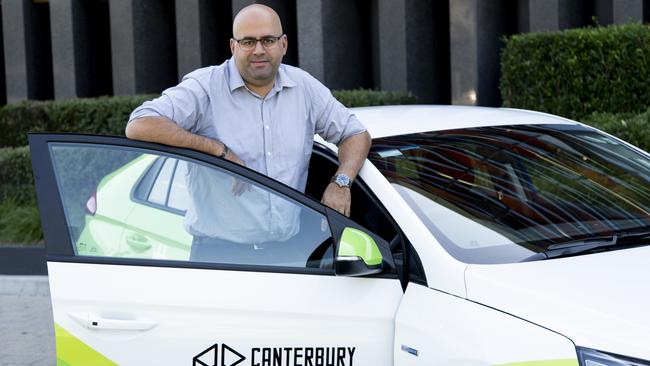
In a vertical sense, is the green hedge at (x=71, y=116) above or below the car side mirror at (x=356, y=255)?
above

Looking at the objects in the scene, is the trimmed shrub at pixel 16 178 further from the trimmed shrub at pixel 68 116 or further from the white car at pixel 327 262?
the white car at pixel 327 262

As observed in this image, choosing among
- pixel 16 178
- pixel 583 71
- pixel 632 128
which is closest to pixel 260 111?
pixel 632 128

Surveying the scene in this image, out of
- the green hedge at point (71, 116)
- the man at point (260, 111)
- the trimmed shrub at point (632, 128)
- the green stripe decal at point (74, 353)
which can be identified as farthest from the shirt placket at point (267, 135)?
the green hedge at point (71, 116)

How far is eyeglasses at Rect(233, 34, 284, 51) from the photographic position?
13.3 feet

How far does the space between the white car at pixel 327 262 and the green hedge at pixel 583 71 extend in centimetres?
620

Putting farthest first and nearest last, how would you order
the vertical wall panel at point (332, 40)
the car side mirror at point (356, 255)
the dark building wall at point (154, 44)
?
1. the dark building wall at point (154, 44)
2. the vertical wall panel at point (332, 40)
3. the car side mirror at point (356, 255)

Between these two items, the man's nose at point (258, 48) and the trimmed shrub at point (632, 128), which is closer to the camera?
the man's nose at point (258, 48)

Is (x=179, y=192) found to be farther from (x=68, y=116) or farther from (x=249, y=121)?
(x=68, y=116)

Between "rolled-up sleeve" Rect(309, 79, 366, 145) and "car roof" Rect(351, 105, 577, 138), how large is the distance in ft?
0.47

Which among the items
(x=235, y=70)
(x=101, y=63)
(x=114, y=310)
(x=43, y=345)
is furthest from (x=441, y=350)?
(x=101, y=63)

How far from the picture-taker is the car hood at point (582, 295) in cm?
299

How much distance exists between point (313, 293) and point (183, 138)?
0.76 meters

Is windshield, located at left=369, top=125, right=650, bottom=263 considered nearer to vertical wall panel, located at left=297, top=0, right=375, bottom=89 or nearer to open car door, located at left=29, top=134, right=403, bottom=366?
open car door, located at left=29, top=134, right=403, bottom=366

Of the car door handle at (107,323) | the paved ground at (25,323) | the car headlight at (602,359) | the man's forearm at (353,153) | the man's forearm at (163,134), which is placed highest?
the man's forearm at (163,134)
